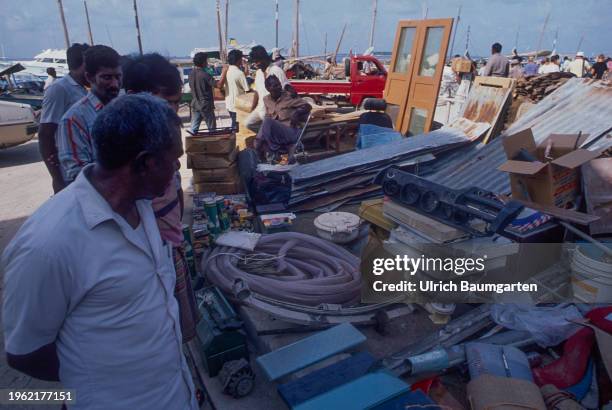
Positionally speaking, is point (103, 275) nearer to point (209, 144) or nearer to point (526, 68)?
point (209, 144)

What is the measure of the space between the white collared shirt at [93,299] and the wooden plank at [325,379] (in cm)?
90

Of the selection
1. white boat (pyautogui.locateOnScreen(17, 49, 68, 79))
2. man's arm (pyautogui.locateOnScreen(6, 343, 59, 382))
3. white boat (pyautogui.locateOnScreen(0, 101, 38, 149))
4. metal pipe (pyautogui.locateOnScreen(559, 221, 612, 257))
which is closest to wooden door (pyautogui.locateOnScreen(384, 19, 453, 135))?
metal pipe (pyautogui.locateOnScreen(559, 221, 612, 257))

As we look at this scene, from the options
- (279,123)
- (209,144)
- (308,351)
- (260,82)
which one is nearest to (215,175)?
(209,144)

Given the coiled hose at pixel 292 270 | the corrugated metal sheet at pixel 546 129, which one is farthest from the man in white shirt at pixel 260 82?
the coiled hose at pixel 292 270

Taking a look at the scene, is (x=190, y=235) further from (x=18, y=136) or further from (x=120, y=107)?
(x=18, y=136)

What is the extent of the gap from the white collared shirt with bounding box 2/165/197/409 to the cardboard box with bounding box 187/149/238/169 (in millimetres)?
4169

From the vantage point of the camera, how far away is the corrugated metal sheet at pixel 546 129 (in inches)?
184

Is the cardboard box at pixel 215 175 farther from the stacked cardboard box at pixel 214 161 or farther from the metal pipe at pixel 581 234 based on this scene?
the metal pipe at pixel 581 234

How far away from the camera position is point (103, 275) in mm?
1188

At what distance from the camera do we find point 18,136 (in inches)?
347

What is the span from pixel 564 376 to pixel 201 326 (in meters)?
2.43

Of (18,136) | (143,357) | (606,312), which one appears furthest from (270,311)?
(18,136)

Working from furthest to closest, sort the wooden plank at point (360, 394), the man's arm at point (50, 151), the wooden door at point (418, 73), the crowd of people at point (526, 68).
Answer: the crowd of people at point (526, 68) < the wooden door at point (418, 73) < the man's arm at point (50, 151) < the wooden plank at point (360, 394)

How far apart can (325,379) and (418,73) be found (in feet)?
21.6
